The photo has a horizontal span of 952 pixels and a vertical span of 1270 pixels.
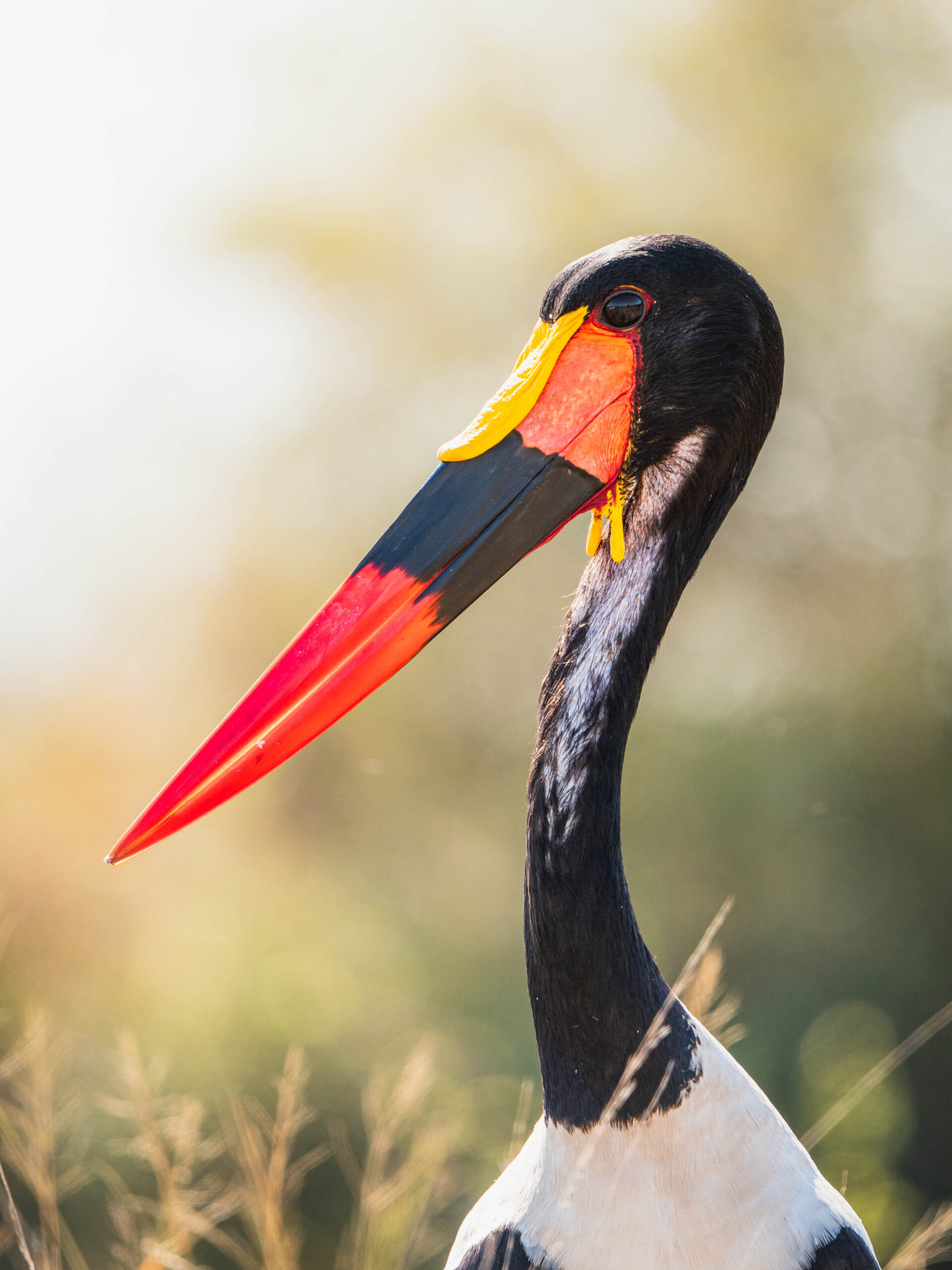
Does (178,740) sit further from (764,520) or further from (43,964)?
(764,520)

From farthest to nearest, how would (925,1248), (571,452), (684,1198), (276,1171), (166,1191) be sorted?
(166,1191)
(276,1171)
(925,1248)
(571,452)
(684,1198)

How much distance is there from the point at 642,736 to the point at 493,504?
4.94 m

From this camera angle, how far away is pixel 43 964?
619 cm

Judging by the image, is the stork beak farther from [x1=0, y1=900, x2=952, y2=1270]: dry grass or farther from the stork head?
[x1=0, y1=900, x2=952, y2=1270]: dry grass

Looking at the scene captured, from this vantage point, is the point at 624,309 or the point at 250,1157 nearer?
the point at 624,309

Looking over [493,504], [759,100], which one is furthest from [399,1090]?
[759,100]

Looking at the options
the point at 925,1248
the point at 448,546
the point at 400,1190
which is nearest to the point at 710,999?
the point at 925,1248

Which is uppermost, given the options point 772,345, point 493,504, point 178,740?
point 772,345

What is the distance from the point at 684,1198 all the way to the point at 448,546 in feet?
2.89

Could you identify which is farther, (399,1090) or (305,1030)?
(305,1030)

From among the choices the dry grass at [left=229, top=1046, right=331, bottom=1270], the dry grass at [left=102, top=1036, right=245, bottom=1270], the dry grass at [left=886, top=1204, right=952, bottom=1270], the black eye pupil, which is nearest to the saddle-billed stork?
the black eye pupil

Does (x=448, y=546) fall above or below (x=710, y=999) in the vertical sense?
above

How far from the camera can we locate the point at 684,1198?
1349 millimetres

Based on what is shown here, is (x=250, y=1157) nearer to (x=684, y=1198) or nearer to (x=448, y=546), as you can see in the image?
(x=684, y=1198)
